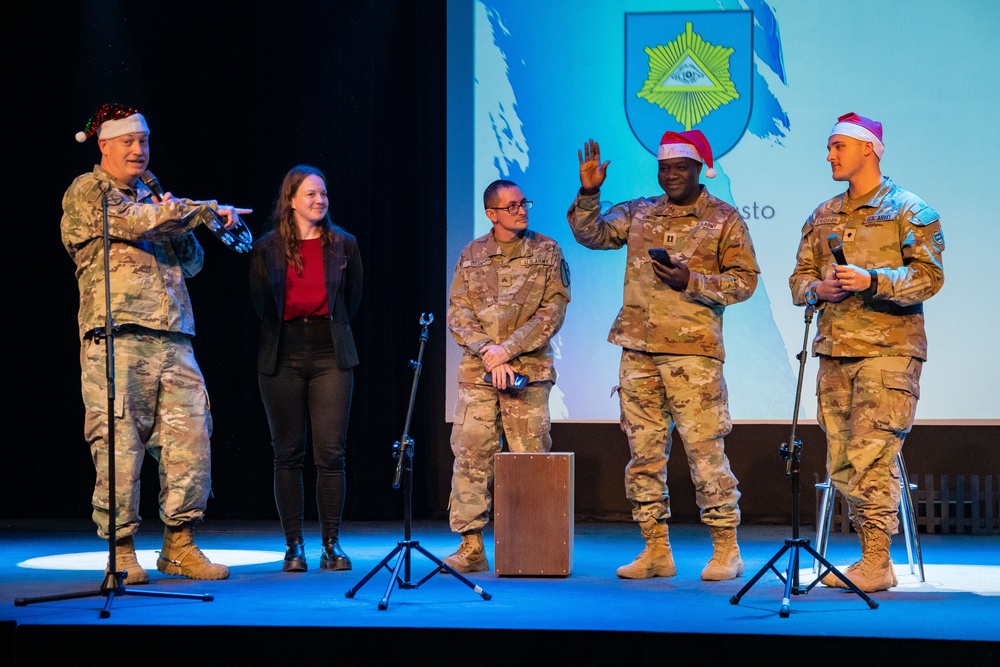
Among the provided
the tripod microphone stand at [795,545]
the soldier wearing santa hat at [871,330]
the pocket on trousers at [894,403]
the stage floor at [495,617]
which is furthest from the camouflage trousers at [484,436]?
the pocket on trousers at [894,403]

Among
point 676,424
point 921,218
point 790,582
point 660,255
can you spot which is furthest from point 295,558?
point 921,218

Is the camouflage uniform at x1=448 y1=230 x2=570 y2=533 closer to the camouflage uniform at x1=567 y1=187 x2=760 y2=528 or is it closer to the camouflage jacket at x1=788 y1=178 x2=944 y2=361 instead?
the camouflage uniform at x1=567 y1=187 x2=760 y2=528

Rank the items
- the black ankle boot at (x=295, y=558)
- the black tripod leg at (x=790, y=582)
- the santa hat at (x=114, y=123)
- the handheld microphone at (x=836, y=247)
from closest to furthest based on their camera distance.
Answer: the black tripod leg at (x=790, y=582), the handheld microphone at (x=836, y=247), the santa hat at (x=114, y=123), the black ankle boot at (x=295, y=558)

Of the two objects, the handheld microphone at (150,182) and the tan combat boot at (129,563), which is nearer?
the tan combat boot at (129,563)

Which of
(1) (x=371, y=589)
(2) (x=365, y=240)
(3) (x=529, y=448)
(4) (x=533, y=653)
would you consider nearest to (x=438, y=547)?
(3) (x=529, y=448)

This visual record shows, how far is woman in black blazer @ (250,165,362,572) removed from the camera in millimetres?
5148

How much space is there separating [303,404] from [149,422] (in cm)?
67

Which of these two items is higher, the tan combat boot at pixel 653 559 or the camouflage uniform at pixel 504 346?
the camouflage uniform at pixel 504 346

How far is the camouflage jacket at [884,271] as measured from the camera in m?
4.46

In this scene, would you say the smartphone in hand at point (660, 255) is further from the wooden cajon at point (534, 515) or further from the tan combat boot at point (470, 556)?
the tan combat boot at point (470, 556)

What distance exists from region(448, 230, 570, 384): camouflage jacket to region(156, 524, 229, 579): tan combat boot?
129cm

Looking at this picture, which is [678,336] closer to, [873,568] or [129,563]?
[873,568]

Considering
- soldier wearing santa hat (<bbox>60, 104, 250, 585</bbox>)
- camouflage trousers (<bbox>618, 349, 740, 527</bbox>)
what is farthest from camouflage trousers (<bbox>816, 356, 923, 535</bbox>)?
soldier wearing santa hat (<bbox>60, 104, 250, 585</bbox>)

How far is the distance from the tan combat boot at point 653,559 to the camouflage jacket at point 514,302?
781mm
